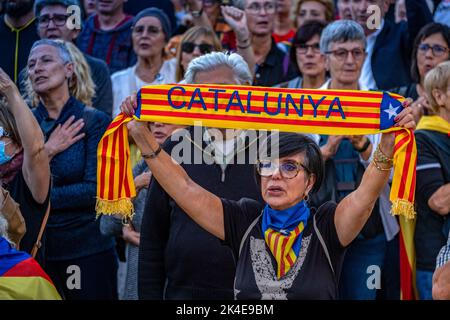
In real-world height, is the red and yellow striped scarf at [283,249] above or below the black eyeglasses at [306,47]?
below

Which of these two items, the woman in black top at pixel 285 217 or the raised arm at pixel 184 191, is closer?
the woman in black top at pixel 285 217

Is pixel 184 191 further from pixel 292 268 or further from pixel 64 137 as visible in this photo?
pixel 64 137

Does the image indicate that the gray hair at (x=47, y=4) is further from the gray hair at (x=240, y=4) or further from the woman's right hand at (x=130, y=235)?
the woman's right hand at (x=130, y=235)

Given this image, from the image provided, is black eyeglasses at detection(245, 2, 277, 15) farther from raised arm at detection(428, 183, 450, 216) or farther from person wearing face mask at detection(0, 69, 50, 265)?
person wearing face mask at detection(0, 69, 50, 265)

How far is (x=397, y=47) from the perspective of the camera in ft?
25.5

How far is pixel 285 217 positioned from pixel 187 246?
2.55 feet

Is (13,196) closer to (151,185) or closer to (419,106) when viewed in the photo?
(151,185)

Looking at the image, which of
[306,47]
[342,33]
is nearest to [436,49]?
[342,33]

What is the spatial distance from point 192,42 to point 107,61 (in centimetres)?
131

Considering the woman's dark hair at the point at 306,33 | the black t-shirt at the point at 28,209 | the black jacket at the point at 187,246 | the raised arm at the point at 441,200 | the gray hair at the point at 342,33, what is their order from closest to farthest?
1. the black jacket at the point at 187,246
2. the black t-shirt at the point at 28,209
3. the raised arm at the point at 441,200
4. the gray hair at the point at 342,33
5. the woman's dark hair at the point at 306,33

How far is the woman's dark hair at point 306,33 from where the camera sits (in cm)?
744

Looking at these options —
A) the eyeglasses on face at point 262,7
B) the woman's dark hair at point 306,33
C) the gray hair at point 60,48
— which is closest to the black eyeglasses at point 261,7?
the eyeglasses on face at point 262,7
